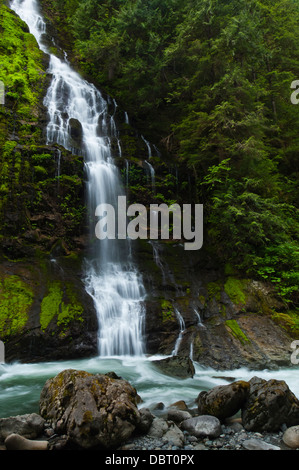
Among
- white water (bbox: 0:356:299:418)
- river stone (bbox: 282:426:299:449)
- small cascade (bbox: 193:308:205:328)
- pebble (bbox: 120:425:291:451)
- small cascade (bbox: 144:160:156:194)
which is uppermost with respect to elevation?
small cascade (bbox: 144:160:156:194)

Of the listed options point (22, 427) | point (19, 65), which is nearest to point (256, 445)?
point (22, 427)

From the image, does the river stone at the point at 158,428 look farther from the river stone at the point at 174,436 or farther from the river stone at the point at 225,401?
the river stone at the point at 225,401

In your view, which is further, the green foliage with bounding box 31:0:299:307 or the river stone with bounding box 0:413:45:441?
the green foliage with bounding box 31:0:299:307

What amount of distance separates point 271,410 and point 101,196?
9.30 m

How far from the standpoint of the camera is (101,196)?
11.7 metres

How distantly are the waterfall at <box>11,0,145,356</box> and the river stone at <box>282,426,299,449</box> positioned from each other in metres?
4.62

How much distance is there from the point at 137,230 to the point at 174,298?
3.44 meters

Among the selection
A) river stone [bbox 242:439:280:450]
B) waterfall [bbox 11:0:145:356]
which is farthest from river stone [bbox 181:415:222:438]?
waterfall [bbox 11:0:145:356]

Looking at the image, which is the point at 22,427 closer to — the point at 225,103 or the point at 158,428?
the point at 158,428

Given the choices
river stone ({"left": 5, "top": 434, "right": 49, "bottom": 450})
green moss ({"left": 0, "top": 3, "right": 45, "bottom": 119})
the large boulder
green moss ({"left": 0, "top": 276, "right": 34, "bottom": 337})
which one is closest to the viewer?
river stone ({"left": 5, "top": 434, "right": 49, "bottom": 450})

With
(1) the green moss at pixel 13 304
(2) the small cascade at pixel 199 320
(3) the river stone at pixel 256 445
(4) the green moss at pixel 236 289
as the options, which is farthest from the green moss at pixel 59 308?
(3) the river stone at pixel 256 445

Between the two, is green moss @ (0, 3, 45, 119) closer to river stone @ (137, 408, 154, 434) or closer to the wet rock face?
the wet rock face

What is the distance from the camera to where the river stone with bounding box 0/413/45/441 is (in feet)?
11.6
